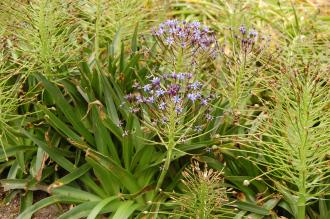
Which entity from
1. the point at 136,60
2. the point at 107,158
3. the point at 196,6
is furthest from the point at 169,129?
the point at 196,6

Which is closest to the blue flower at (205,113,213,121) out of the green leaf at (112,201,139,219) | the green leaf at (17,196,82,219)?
the green leaf at (112,201,139,219)

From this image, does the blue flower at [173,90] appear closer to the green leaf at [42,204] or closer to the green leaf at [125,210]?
the green leaf at [125,210]

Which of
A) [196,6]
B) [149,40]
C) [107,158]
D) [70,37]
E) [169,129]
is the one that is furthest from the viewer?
[196,6]

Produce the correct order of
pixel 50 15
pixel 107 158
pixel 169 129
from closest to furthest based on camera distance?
pixel 169 129 < pixel 107 158 < pixel 50 15

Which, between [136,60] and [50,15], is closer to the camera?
[50,15]

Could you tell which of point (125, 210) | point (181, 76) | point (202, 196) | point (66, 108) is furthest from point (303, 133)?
point (66, 108)

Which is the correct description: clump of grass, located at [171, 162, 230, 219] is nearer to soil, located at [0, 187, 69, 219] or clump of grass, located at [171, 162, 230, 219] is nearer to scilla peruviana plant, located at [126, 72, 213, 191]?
scilla peruviana plant, located at [126, 72, 213, 191]

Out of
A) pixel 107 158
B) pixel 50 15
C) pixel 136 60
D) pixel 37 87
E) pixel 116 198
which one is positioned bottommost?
pixel 116 198

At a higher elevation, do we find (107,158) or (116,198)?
(107,158)

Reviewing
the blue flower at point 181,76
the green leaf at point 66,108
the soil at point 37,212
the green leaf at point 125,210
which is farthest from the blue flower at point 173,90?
the soil at point 37,212

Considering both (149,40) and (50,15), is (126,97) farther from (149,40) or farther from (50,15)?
(149,40)
